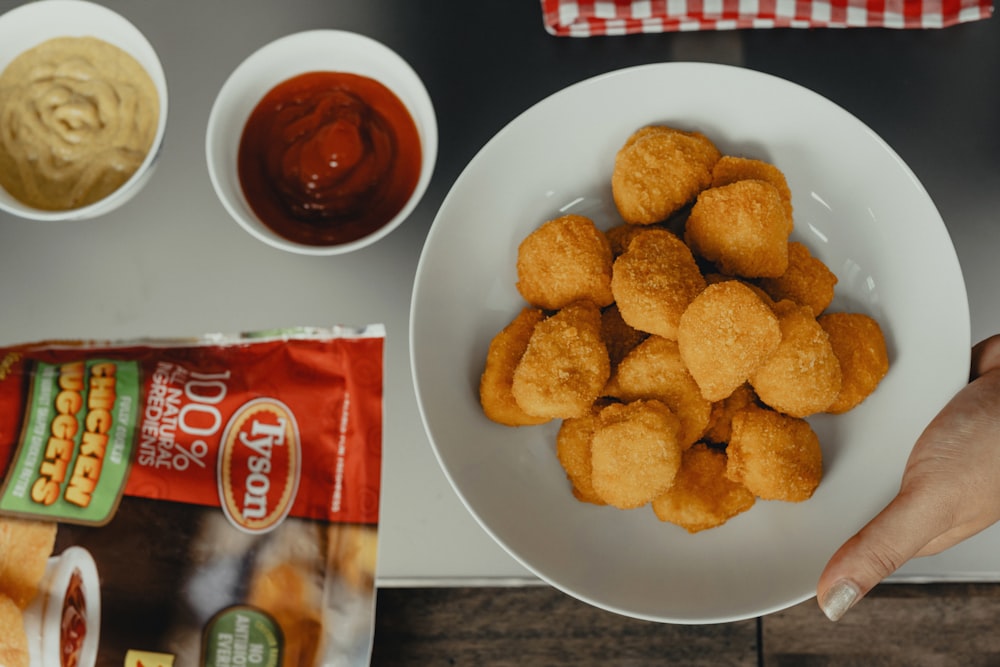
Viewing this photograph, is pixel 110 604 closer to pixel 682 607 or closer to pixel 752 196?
pixel 682 607

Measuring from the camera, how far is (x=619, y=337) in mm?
883

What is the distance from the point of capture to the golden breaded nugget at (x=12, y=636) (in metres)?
0.89

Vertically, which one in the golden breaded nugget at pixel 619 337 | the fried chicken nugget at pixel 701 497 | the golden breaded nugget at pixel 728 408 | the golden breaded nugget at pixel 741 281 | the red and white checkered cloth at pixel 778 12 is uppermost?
the red and white checkered cloth at pixel 778 12

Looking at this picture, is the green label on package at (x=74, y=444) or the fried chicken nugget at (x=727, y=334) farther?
the green label on package at (x=74, y=444)

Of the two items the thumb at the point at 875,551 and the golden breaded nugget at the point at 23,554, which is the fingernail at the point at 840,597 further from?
the golden breaded nugget at the point at 23,554

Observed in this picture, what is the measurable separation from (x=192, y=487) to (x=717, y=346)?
0.65 m

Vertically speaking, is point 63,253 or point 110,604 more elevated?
point 63,253

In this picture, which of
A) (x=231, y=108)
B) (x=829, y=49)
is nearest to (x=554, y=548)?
(x=231, y=108)

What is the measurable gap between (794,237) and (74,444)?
Answer: 2.97ft

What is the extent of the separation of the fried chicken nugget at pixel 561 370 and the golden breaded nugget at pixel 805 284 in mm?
211

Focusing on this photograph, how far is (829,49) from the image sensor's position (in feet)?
3.30

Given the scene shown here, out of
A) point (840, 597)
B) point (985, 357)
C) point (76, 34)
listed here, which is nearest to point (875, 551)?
point (840, 597)

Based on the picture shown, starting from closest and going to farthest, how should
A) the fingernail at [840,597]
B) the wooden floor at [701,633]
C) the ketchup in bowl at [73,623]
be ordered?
the fingernail at [840,597]
the ketchup in bowl at [73,623]
the wooden floor at [701,633]

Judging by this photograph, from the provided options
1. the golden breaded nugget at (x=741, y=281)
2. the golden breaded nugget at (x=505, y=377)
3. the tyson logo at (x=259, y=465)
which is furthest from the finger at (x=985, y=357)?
the tyson logo at (x=259, y=465)
